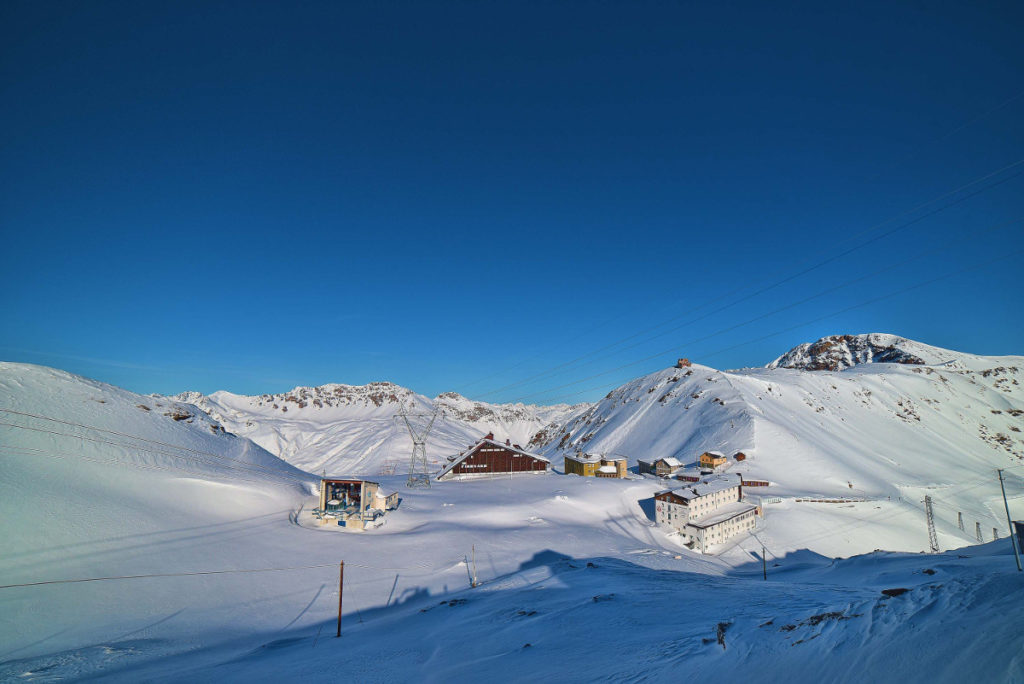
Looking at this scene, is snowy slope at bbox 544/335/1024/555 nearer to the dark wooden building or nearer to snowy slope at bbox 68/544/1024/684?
the dark wooden building

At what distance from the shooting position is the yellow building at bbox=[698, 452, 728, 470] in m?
67.2

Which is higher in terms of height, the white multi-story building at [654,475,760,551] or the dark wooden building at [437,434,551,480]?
the dark wooden building at [437,434,551,480]

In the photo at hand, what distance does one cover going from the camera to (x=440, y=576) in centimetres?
2525

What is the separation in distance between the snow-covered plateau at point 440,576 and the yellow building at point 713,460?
689 centimetres

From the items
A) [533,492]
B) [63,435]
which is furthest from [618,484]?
[63,435]

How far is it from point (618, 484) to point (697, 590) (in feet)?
117

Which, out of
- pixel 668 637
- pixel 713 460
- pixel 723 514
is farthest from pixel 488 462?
pixel 668 637

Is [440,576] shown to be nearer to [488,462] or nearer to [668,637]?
[668,637]

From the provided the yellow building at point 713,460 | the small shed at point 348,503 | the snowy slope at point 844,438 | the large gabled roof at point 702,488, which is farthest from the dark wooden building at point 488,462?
the snowy slope at point 844,438

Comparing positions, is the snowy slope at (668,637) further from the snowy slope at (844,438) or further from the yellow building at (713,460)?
the yellow building at (713,460)

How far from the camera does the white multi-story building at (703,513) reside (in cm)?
4219

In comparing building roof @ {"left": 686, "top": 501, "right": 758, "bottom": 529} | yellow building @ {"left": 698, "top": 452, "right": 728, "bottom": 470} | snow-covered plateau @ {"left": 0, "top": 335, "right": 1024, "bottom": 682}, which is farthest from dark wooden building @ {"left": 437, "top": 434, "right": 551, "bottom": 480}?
building roof @ {"left": 686, "top": 501, "right": 758, "bottom": 529}

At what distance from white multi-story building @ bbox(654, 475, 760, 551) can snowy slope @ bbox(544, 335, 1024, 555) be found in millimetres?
3808

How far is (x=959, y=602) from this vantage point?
8.20m
